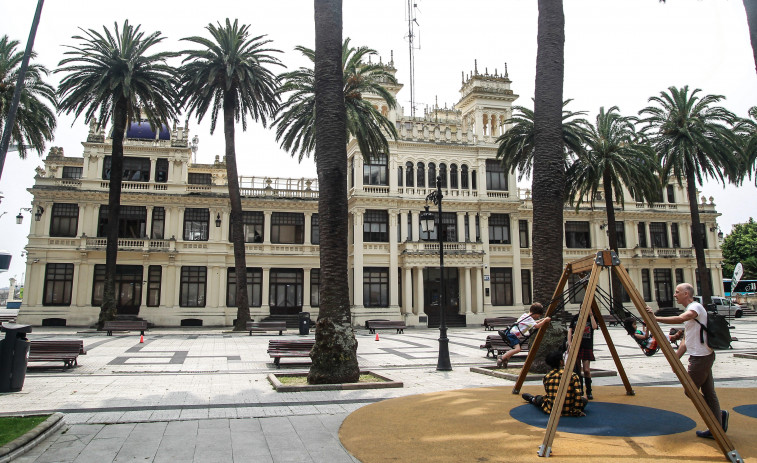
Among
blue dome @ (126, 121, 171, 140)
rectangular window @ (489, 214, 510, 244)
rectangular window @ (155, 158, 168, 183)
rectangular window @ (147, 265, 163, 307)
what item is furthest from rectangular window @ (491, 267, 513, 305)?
blue dome @ (126, 121, 171, 140)

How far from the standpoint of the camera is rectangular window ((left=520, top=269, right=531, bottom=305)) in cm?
4462

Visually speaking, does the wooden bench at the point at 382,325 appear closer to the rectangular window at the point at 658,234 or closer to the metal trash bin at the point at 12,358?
the metal trash bin at the point at 12,358

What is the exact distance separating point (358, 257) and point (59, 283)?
75.9 ft

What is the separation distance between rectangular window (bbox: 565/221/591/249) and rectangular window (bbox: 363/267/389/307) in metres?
18.9

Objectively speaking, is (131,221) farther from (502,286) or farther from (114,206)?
(502,286)

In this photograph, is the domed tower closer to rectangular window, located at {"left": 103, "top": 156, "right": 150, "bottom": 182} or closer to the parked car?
the parked car

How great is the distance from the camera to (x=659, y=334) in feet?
23.8

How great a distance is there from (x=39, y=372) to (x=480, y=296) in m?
32.5

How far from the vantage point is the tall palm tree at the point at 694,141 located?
33.1 metres

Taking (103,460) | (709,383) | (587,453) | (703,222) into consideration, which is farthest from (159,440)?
(703,222)

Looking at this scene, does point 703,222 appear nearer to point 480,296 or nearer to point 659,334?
point 480,296

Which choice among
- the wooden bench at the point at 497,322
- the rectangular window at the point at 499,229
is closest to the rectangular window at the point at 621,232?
the rectangular window at the point at 499,229

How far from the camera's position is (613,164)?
1357 inches

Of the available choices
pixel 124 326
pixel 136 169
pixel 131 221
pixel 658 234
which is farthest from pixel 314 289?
pixel 658 234
